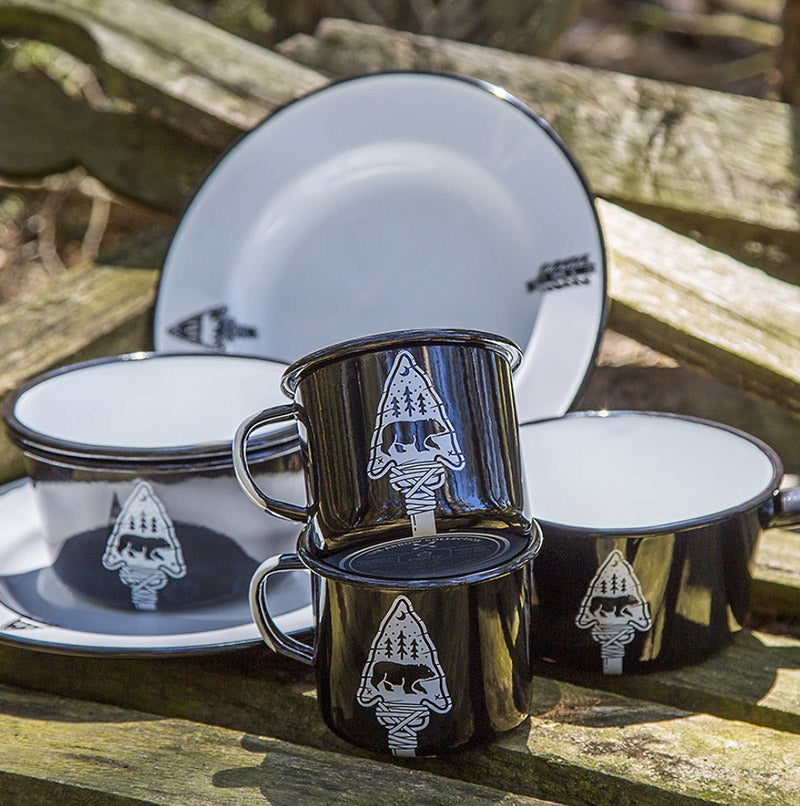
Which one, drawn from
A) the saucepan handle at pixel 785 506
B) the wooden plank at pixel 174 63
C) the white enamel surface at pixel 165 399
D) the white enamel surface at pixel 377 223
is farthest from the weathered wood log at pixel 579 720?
Answer: the wooden plank at pixel 174 63

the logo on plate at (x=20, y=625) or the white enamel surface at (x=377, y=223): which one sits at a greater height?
the white enamel surface at (x=377, y=223)

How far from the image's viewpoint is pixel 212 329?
51.7 inches

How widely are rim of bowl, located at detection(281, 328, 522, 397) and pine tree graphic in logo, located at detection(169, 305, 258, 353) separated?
64 centimetres

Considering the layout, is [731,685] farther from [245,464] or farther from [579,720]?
[245,464]

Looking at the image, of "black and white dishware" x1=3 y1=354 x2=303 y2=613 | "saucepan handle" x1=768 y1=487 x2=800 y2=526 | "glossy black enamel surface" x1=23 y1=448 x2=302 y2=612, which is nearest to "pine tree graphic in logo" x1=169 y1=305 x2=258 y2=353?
"black and white dishware" x1=3 y1=354 x2=303 y2=613

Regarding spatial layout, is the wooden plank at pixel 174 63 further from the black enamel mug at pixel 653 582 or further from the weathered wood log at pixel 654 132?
the black enamel mug at pixel 653 582

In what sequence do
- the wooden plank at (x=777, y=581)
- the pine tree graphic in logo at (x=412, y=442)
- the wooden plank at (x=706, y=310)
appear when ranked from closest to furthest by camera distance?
the pine tree graphic in logo at (x=412, y=442), the wooden plank at (x=777, y=581), the wooden plank at (x=706, y=310)

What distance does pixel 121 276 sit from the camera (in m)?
1.34

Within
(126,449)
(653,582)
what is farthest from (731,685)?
(126,449)

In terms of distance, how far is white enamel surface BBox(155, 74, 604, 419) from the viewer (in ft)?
4.05

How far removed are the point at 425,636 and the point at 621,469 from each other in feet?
1.41

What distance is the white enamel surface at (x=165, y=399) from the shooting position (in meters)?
1.03

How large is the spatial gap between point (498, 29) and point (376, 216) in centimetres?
67

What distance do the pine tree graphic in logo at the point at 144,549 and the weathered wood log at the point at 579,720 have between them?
0.06 metres
